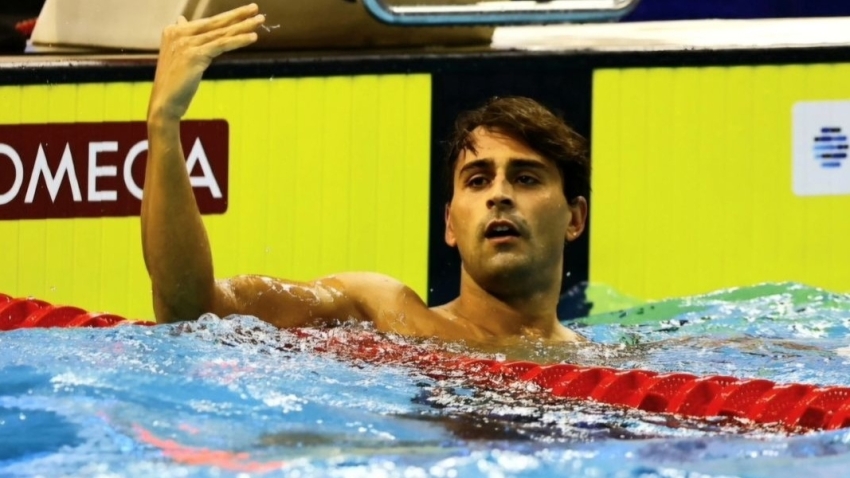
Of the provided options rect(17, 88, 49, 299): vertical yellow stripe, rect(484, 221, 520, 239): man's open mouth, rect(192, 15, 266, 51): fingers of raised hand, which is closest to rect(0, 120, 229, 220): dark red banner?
rect(17, 88, 49, 299): vertical yellow stripe

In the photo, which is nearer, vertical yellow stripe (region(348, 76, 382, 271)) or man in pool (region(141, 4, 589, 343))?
man in pool (region(141, 4, 589, 343))

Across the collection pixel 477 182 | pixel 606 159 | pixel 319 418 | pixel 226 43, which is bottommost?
pixel 319 418

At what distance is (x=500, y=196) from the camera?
113 inches

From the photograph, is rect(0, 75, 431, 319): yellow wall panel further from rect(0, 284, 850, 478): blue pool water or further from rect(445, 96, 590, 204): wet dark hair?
rect(0, 284, 850, 478): blue pool water

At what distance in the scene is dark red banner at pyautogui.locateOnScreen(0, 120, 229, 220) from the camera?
379cm

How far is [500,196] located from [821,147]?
1.25 meters

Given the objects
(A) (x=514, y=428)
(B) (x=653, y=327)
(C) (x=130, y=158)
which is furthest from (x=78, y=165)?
Result: (A) (x=514, y=428)

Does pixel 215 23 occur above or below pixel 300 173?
above

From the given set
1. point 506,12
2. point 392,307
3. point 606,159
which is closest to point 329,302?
point 392,307

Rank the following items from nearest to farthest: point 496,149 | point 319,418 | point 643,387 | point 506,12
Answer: point 319,418 → point 643,387 → point 496,149 → point 506,12

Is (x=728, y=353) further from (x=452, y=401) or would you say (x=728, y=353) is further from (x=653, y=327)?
(x=452, y=401)

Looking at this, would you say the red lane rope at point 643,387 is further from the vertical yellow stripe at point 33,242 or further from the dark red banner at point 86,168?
the vertical yellow stripe at point 33,242

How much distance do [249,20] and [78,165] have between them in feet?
4.46

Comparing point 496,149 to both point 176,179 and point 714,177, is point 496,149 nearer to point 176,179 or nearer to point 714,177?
point 176,179
